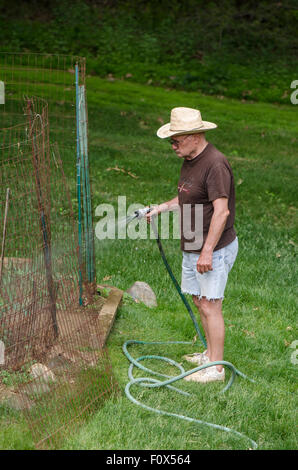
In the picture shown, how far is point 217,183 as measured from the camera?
4.02m

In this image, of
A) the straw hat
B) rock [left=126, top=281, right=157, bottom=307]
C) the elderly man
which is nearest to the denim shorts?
the elderly man

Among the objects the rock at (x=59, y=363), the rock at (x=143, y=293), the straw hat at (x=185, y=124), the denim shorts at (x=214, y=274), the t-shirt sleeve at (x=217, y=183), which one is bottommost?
the rock at (x=143, y=293)

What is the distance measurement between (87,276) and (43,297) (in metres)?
1.00

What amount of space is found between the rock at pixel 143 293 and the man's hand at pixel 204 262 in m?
1.65

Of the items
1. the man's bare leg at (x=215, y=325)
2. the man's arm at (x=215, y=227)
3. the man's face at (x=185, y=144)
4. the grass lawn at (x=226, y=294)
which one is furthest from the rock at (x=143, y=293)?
the man's face at (x=185, y=144)

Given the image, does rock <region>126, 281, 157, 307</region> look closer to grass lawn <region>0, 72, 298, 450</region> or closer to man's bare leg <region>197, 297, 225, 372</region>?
grass lawn <region>0, 72, 298, 450</region>

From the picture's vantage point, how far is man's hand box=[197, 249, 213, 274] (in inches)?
161

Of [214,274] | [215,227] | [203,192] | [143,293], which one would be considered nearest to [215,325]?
[214,274]

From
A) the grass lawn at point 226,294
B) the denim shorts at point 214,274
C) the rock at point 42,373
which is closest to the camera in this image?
the grass lawn at point 226,294

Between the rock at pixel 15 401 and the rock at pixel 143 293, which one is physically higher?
the rock at pixel 15 401

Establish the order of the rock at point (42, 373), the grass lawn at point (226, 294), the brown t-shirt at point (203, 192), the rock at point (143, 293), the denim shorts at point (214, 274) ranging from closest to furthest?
the grass lawn at point (226, 294), the rock at point (42, 373), the brown t-shirt at point (203, 192), the denim shorts at point (214, 274), the rock at point (143, 293)

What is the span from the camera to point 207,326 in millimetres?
4453

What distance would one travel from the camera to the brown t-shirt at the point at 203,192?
13.3 ft

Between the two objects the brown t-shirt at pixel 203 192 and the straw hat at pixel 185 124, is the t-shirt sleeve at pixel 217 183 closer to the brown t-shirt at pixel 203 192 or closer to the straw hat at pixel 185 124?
the brown t-shirt at pixel 203 192
